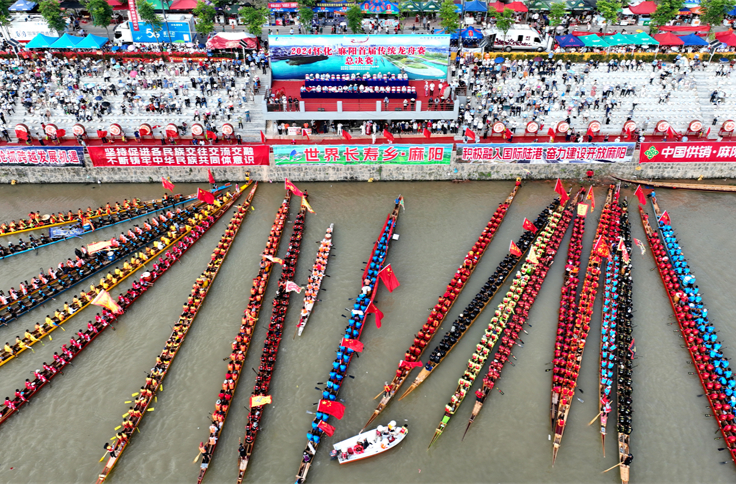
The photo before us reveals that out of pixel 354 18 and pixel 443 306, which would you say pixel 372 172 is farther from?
pixel 354 18

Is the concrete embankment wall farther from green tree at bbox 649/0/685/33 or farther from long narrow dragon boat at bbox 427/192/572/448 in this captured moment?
green tree at bbox 649/0/685/33

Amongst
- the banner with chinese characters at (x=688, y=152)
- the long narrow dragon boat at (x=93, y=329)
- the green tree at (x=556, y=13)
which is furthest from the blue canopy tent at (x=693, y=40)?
the long narrow dragon boat at (x=93, y=329)

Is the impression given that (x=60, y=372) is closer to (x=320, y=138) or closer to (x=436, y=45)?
(x=320, y=138)

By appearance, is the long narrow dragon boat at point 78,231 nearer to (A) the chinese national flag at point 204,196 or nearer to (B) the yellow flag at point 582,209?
(A) the chinese national flag at point 204,196

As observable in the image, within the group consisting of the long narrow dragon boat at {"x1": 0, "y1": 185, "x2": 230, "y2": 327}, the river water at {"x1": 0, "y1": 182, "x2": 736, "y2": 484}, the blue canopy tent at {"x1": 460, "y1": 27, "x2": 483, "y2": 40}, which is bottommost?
the river water at {"x1": 0, "y1": 182, "x2": 736, "y2": 484}

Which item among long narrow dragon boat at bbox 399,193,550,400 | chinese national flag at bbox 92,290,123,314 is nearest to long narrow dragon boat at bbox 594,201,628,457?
long narrow dragon boat at bbox 399,193,550,400
